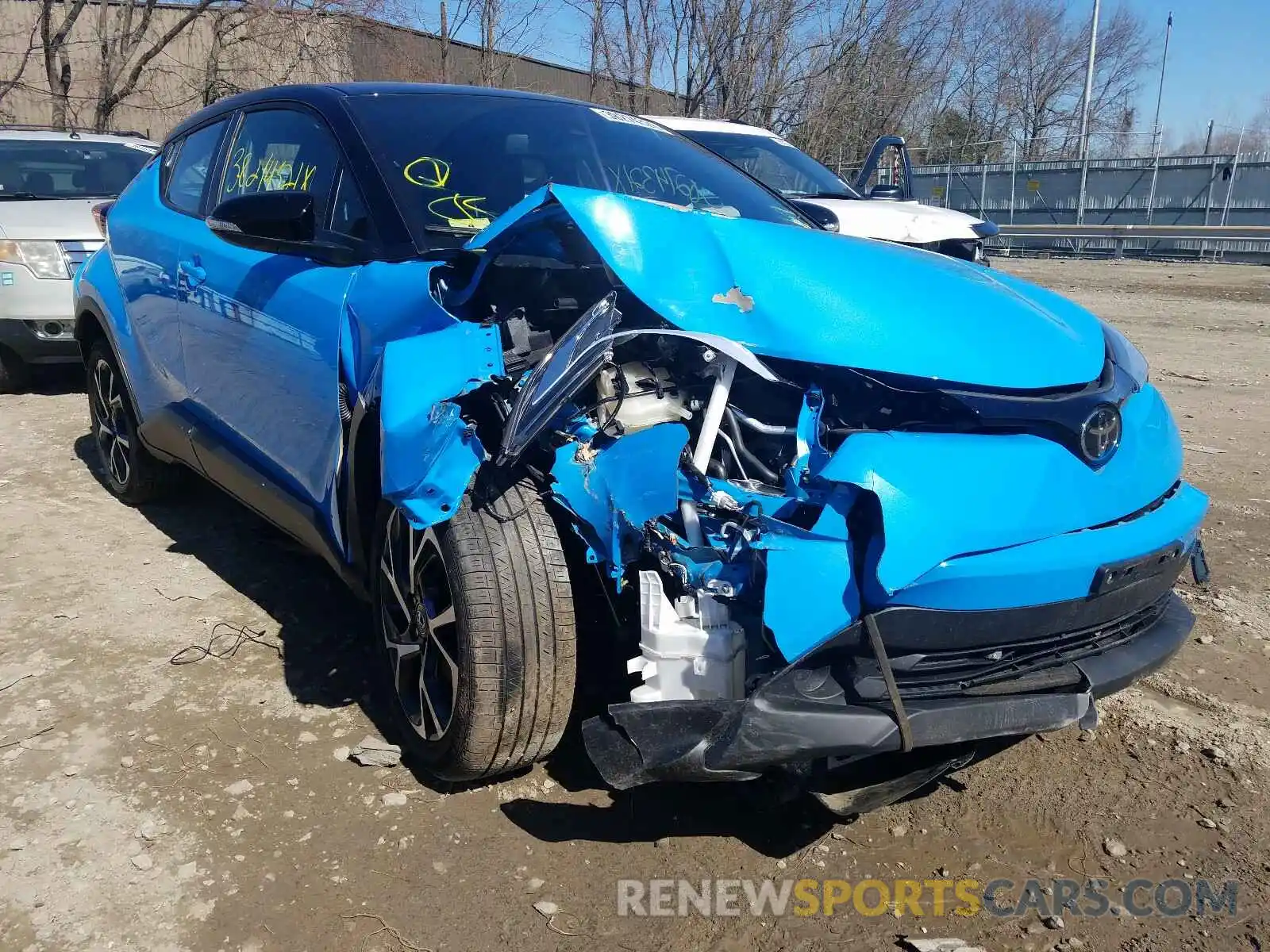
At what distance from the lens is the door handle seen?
11.7ft

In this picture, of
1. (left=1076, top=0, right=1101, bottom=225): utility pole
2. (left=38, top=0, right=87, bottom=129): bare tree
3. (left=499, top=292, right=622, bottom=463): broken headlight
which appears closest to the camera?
(left=499, top=292, right=622, bottom=463): broken headlight

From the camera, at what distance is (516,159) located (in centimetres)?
325

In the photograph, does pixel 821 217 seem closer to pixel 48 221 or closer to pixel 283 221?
pixel 283 221

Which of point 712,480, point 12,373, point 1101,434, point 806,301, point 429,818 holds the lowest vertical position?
point 429,818

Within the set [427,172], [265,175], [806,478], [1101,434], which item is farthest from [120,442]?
[1101,434]

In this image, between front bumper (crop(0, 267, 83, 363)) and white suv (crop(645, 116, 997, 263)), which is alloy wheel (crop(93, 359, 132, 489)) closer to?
front bumper (crop(0, 267, 83, 363))

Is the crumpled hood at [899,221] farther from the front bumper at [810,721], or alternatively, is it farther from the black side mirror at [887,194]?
the front bumper at [810,721]

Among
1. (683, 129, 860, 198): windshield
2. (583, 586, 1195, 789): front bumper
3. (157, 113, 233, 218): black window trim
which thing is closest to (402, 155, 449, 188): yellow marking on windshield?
(157, 113, 233, 218): black window trim

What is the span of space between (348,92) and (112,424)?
2350mm

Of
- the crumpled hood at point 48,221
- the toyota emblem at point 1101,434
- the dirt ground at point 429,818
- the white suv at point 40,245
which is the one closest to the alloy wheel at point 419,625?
the dirt ground at point 429,818

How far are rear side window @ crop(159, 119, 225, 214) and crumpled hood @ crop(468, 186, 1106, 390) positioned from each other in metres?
1.98

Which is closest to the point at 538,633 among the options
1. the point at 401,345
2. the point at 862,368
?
the point at 401,345

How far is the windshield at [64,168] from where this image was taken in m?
7.55

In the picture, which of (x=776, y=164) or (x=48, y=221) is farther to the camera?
(x=776, y=164)
